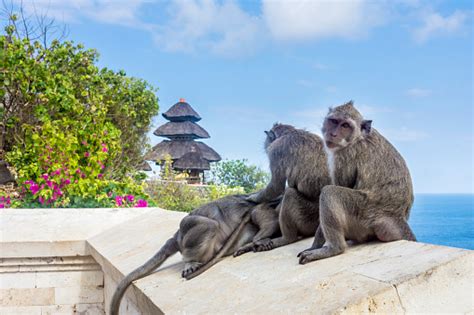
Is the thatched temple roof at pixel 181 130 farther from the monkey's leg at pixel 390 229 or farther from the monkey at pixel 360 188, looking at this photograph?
the monkey's leg at pixel 390 229

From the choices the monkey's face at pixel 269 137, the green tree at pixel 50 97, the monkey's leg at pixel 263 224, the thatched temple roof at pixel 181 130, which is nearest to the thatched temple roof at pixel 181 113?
the thatched temple roof at pixel 181 130

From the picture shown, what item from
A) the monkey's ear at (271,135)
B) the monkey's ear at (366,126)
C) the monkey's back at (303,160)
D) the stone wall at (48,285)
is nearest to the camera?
the monkey's ear at (366,126)

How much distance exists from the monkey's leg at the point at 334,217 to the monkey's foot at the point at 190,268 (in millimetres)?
705

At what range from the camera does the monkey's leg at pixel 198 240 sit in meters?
2.94

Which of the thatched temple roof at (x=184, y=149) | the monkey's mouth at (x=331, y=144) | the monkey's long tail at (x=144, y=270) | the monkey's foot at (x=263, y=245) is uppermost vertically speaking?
the thatched temple roof at (x=184, y=149)

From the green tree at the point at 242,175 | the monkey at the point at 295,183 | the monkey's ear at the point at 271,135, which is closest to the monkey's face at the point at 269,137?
the monkey's ear at the point at 271,135

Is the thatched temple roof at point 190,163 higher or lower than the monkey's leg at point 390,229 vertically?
higher

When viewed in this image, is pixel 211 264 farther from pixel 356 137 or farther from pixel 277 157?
pixel 356 137

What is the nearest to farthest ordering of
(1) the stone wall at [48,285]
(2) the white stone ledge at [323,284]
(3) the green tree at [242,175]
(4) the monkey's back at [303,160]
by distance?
1. (2) the white stone ledge at [323,284]
2. (4) the monkey's back at [303,160]
3. (1) the stone wall at [48,285]
4. (3) the green tree at [242,175]

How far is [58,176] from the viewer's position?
880cm

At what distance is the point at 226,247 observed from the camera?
3.05m

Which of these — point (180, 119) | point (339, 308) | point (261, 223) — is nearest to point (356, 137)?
point (261, 223)

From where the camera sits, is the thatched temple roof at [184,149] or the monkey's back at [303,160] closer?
the monkey's back at [303,160]

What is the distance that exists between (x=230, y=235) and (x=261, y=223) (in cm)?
22
